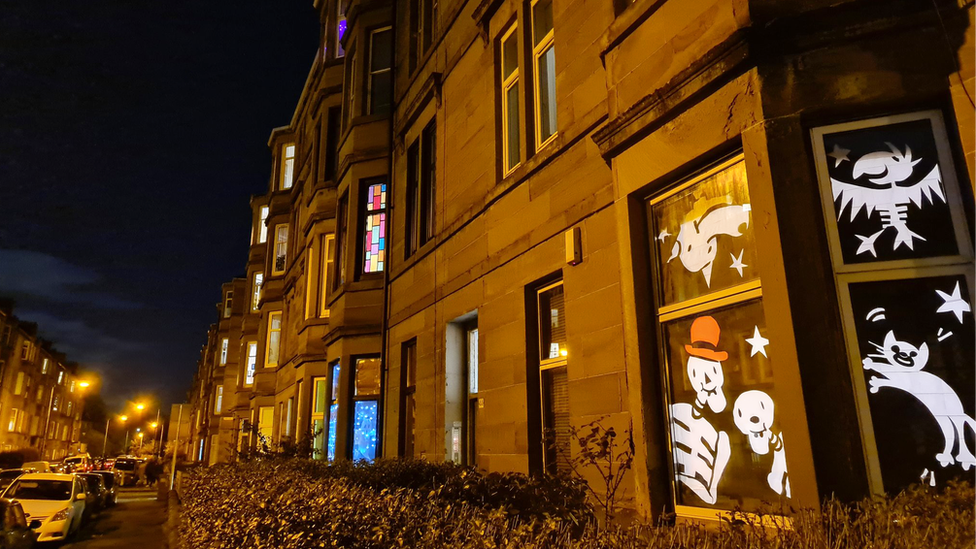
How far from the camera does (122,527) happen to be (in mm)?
18609

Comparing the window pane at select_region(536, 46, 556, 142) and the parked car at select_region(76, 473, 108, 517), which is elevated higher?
the window pane at select_region(536, 46, 556, 142)

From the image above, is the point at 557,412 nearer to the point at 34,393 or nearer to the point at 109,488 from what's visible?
the point at 109,488

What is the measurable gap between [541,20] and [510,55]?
97 cm

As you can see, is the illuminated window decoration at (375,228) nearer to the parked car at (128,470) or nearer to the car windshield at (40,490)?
the car windshield at (40,490)

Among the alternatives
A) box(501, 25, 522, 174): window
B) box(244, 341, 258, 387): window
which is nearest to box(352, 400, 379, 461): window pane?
box(501, 25, 522, 174): window

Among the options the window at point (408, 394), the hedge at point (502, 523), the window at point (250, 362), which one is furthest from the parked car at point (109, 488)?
the hedge at point (502, 523)

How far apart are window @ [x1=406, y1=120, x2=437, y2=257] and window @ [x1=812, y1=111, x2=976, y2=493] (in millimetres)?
9147

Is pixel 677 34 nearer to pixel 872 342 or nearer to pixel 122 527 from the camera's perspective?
pixel 872 342

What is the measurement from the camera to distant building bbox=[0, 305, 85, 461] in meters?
51.8

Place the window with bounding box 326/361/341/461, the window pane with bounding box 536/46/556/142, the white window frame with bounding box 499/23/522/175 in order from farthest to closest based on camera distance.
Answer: the window with bounding box 326/361/341/461
the white window frame with bounding box 499/23/522/175
the window pane with bounding box 536/46/556/142

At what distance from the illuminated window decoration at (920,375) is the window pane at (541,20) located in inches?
259

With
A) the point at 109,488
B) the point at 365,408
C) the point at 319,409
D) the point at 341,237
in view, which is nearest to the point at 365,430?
the point at 365,408

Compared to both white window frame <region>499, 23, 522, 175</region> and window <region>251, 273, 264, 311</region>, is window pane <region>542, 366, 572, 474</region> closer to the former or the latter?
white window frame <region>499, 23, 522, 175</region>

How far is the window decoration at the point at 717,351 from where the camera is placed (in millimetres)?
4988
